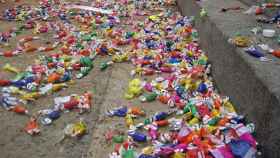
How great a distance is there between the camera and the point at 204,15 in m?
6.08

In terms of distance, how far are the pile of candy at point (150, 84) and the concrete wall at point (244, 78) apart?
13cm

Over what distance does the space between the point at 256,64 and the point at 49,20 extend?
639 cm

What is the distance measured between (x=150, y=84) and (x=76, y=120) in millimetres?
1155

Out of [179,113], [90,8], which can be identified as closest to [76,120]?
[179,113]

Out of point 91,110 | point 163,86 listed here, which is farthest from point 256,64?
point 91,110

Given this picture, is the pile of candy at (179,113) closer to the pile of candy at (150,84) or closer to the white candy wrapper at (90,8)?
the pile of candy at (150,84)

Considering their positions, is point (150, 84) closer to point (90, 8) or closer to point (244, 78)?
point (244, 78)

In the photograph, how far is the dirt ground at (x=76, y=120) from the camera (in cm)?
372

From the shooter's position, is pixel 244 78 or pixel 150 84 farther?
pixel 150 84

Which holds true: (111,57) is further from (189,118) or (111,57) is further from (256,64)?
(256,64)

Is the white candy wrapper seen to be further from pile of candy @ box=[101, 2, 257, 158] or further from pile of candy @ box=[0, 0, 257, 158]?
pile of candy @ box=[101, 2, 257, 158]

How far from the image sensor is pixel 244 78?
368 cm

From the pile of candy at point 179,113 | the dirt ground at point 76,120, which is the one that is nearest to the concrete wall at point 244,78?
the pile of candy at point 179,113

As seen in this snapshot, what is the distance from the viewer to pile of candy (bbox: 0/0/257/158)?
3373 mm
